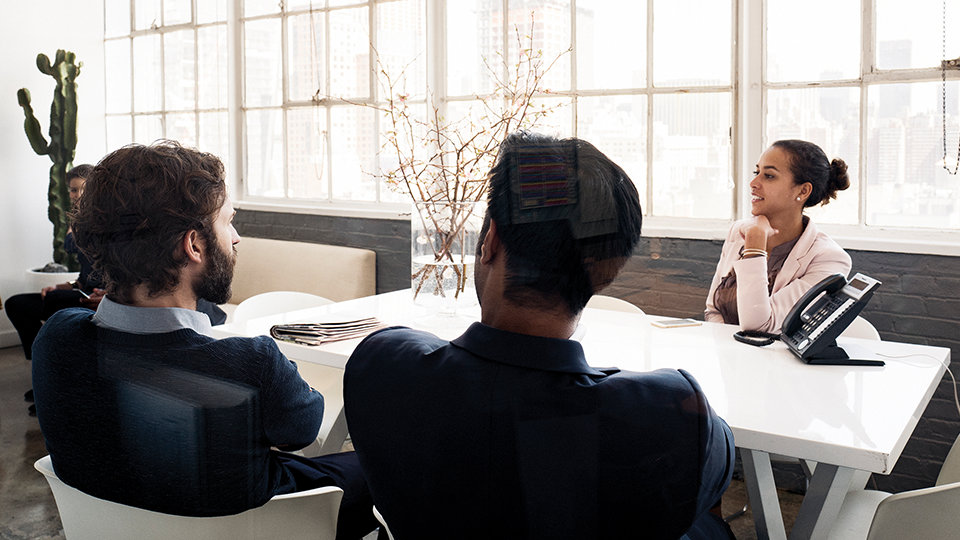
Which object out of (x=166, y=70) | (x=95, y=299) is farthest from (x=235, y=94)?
(x=95, y=299)

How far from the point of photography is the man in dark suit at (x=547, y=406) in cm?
98

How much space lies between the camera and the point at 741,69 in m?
3.09

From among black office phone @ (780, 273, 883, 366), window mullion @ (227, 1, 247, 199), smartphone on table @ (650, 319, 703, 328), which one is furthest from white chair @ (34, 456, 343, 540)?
window mullion @ (227, 1, 247, 199)

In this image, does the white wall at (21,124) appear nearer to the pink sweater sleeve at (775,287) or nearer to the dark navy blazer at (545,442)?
the pink sweater sleeve at (775,287)

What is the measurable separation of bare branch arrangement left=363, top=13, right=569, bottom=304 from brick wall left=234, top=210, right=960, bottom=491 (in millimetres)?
467

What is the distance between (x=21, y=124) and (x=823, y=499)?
4803 mm

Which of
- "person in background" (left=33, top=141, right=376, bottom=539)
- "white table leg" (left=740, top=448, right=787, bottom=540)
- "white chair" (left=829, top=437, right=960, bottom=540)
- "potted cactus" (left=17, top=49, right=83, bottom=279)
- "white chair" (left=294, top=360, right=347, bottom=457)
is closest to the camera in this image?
"white chair" (left=829, top=437, right=960, bottom=540)

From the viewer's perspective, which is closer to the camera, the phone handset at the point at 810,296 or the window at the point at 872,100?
the phone handset at the point at 810,296

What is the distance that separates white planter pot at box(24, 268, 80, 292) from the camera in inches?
176

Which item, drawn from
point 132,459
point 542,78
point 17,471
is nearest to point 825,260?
point 542,78

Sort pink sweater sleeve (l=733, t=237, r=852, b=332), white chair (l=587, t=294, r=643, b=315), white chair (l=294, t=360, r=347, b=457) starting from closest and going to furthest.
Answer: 1. white chair (l=294, t=360, r=347, b=457)
2. pink sweater sleeve (l=733, t=237, r=852, b=332)
3. white chair (l=587, t=294, r=643, b=315)

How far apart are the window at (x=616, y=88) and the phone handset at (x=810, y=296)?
29.2 inches

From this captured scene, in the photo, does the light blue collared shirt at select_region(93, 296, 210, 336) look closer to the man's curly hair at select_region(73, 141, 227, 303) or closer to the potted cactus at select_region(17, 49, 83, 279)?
the man's curly hair at select_region(73, 141, 227, 303)

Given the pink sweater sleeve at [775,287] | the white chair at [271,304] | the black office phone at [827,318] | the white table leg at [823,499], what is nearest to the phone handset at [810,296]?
the black office phone at [827,318]
